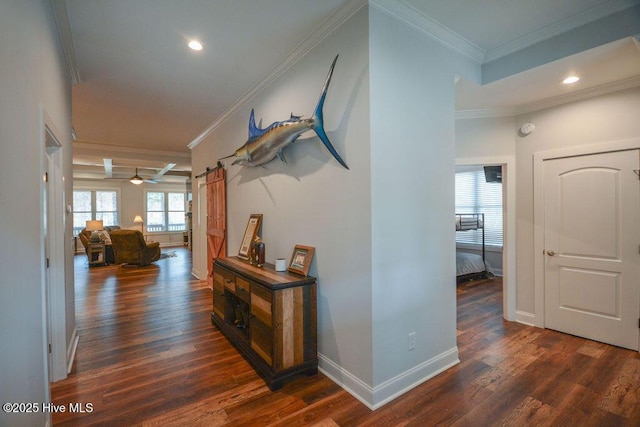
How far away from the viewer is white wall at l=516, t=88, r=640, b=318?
2844mm

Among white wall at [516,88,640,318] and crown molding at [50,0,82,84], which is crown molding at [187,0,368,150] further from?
white wall at [516,88,640,318]

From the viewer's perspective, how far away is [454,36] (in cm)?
246

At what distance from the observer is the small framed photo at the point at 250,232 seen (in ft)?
11.0

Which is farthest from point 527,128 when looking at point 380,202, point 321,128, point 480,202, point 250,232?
point 480,202

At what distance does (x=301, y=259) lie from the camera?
2.59m

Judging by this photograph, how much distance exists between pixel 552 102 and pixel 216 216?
4688 mm

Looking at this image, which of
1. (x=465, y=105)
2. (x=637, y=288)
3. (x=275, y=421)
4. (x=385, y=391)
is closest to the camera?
(x=275, y=421)

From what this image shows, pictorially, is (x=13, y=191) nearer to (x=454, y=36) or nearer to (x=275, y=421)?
(x=275, y=421)

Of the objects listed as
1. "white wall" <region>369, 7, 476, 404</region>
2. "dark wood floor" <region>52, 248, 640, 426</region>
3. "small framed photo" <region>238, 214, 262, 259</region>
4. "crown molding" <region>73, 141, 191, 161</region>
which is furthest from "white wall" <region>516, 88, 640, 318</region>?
"crown molding" <region>73, 141, 191, 161</region>

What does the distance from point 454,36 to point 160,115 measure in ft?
13.1

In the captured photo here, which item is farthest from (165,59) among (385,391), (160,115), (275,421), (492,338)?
(492,338)

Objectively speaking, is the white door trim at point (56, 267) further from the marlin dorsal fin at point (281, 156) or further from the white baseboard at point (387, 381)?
the white baseboard at point (387, 381)

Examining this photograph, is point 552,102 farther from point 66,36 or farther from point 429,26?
point 66,36

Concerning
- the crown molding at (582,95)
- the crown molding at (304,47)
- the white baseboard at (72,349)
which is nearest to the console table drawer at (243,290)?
the white baseboard at (72,349)
